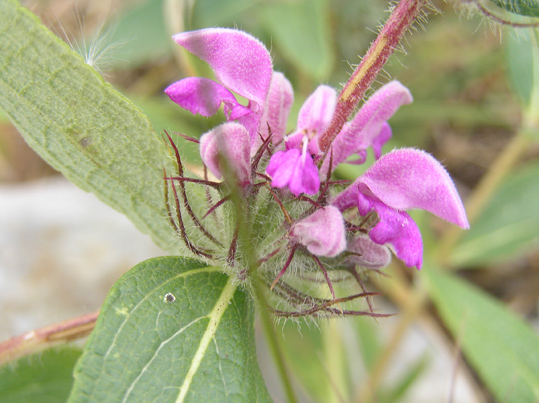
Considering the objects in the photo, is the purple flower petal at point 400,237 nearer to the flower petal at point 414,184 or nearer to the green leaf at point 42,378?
the flower petal at point 414,184

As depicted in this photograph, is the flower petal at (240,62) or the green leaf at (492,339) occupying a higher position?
the flower petal at (240,62)

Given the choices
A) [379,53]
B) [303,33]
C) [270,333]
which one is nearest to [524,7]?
[379,53]

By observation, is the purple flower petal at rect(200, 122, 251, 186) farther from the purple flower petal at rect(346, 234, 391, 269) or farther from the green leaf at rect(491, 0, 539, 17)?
the green leaf at rect(491, 0, 539, 17)

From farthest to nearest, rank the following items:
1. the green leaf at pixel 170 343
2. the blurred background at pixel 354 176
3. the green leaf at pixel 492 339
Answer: the blurred background at pixel 354 176 → the green leaf at pixel 492 339 → the green leaf at pixel 170 343

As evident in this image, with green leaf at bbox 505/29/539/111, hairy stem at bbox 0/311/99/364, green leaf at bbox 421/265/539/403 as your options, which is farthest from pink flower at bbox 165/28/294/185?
green leaf at bbox 421/265/539/403

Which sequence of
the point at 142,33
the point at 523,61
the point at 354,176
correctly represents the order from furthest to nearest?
the point at 142,33
the point at 354,176
the point at 523,61

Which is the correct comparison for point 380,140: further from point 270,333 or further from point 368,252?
point 270,333

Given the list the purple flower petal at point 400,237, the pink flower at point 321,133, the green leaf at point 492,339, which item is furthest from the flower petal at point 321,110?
the green leaf at point 492,339
